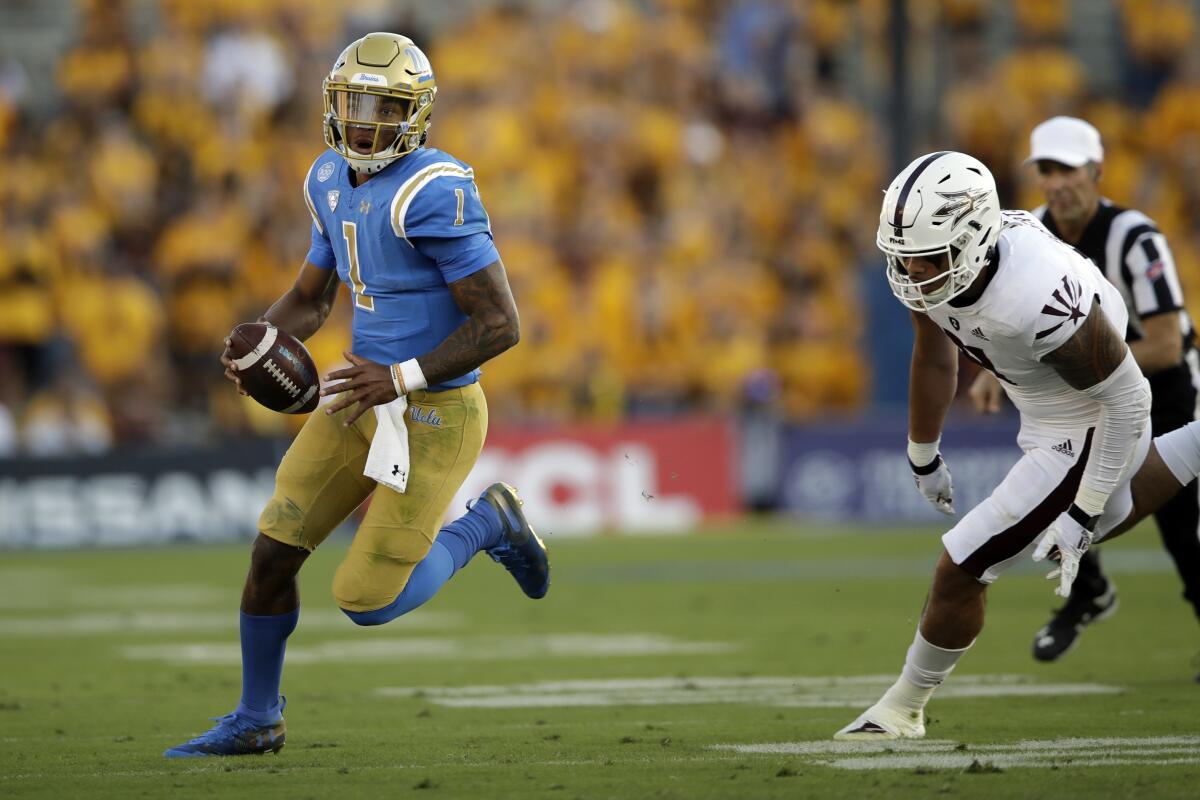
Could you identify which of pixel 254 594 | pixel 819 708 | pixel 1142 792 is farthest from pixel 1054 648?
pixel 254 594

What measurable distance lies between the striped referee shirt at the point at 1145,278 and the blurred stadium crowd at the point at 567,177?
344 inches

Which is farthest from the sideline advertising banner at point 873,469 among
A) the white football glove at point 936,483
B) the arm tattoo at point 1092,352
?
the arm tattoo at point 1092,352

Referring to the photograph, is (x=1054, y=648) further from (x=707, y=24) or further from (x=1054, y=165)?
(x=707, y=24)

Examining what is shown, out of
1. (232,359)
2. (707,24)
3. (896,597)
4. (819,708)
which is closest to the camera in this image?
(232,359)

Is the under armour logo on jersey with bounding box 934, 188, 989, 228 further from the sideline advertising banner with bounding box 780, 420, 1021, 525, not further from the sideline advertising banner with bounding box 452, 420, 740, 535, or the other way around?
the sideline advertising banner with bounding box 780, 420, 1021, 525

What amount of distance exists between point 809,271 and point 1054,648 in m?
10.4

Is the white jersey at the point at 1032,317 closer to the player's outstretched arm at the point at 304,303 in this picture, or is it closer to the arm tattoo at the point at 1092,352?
the arm tattoo at the point at 1092,352

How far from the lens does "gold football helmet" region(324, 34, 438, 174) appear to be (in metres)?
5.68

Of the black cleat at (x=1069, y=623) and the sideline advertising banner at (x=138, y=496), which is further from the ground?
the black cleat at (x=1069, y=623)

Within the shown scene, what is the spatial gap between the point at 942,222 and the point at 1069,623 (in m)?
2.91

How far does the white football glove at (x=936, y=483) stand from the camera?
20.2 feet

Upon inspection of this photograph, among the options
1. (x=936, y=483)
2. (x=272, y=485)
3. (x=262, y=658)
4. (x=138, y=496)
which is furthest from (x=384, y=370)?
(x=138, y=496)

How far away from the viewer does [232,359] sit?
18.5 ft

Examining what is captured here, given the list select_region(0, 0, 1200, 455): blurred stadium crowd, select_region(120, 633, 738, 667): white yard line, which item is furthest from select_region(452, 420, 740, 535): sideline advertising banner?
select_region(120, 633, 738, 667): white yard line
